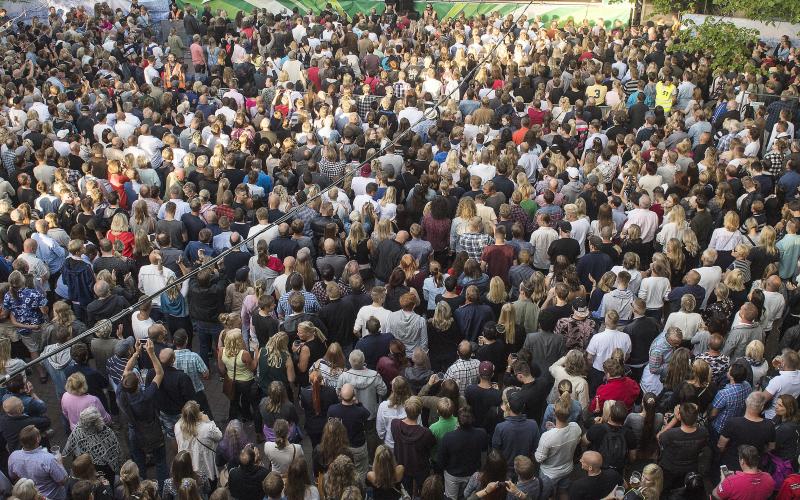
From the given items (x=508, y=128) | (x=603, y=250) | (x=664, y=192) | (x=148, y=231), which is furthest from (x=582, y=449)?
(x=508, y=128)

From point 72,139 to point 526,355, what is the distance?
8.58 m

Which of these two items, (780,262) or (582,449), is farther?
(780,262)

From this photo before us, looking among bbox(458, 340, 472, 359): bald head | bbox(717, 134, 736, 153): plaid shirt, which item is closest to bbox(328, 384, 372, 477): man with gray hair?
bbox(458, 340, 472, 359): bald head

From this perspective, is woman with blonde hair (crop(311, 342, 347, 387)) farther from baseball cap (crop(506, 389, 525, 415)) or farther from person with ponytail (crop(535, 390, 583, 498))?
person with ponytail (crop(535, 390, 583, 498))

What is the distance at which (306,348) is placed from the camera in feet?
24.8

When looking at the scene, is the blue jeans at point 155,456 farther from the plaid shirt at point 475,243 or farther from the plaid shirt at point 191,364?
the plaid shirt at point 475,243

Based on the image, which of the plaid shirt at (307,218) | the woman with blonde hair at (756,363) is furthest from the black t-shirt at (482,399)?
the plaid shirt at (307,218)

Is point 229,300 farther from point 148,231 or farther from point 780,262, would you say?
point 780,262

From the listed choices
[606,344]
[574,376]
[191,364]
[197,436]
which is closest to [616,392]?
[574,376]

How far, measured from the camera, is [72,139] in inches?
496

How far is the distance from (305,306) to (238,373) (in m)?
0.99

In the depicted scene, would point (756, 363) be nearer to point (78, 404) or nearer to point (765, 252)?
point (765, 252)

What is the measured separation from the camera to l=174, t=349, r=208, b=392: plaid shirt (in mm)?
7371

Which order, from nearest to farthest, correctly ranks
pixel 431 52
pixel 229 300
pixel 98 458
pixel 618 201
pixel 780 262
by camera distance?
pixel 98 458
pixel 229 300
pixel 780 262
pixel 618 201
pixel 431 52
